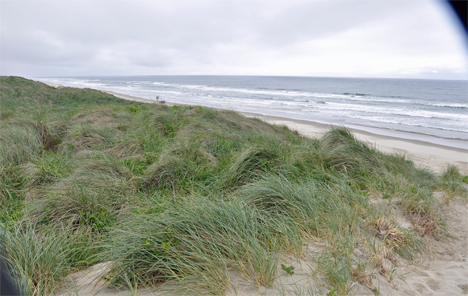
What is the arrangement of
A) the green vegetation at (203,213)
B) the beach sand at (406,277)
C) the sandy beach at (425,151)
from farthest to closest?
the sandy beach at (425,151) < the green vegetation at (203,213) < the beach sand at (406,277)

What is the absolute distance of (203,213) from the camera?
107 inches

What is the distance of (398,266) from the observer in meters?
2.82

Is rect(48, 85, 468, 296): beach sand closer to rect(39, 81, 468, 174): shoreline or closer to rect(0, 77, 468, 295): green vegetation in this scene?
rect(0, 77, 468, 295): green vegetation

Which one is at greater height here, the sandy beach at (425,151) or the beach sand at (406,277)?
the beach sand at (406,277)

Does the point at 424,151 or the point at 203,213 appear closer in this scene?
the point at 203,213

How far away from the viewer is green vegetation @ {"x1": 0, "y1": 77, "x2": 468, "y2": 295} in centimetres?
226

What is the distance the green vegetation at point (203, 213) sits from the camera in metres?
2.26

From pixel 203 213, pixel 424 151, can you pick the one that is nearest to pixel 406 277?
pixel 203 213

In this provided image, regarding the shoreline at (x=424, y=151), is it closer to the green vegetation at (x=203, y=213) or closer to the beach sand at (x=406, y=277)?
the green vegetation at (x=203, y=213)

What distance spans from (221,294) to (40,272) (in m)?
1.50

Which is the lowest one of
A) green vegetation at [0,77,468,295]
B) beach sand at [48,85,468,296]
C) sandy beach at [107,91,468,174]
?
sandy beach at [107,91,468,174]

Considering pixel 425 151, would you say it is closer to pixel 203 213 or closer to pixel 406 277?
pixel 406 277

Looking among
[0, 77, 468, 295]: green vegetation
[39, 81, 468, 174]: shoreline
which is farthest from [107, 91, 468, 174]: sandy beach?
[0, 77, 468, 295]: green vegetation

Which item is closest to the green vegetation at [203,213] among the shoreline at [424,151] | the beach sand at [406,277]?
the beach sand at [406,277]
